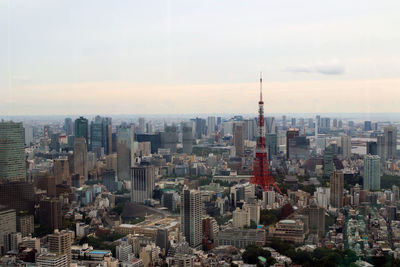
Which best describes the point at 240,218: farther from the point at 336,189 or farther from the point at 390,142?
the point at 390,142

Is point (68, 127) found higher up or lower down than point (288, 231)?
higher up

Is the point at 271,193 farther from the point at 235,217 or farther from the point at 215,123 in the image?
the point at 215,123

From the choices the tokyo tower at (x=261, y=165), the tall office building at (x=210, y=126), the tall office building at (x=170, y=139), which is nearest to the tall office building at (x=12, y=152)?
the tall office building at (x=170, y=139)

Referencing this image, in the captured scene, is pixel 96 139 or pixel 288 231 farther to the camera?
pixel 96 139

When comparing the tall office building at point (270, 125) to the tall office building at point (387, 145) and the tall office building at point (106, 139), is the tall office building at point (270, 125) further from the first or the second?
the tall office building at point (106, 139)

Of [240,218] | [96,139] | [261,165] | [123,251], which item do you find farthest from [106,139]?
[123,251]

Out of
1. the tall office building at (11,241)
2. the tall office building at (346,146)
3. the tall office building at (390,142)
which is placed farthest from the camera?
the tall office building at (346,146)

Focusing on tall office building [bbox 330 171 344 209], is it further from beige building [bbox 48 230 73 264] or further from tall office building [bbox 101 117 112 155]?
tall office building [bbox 101 117 112 155]
